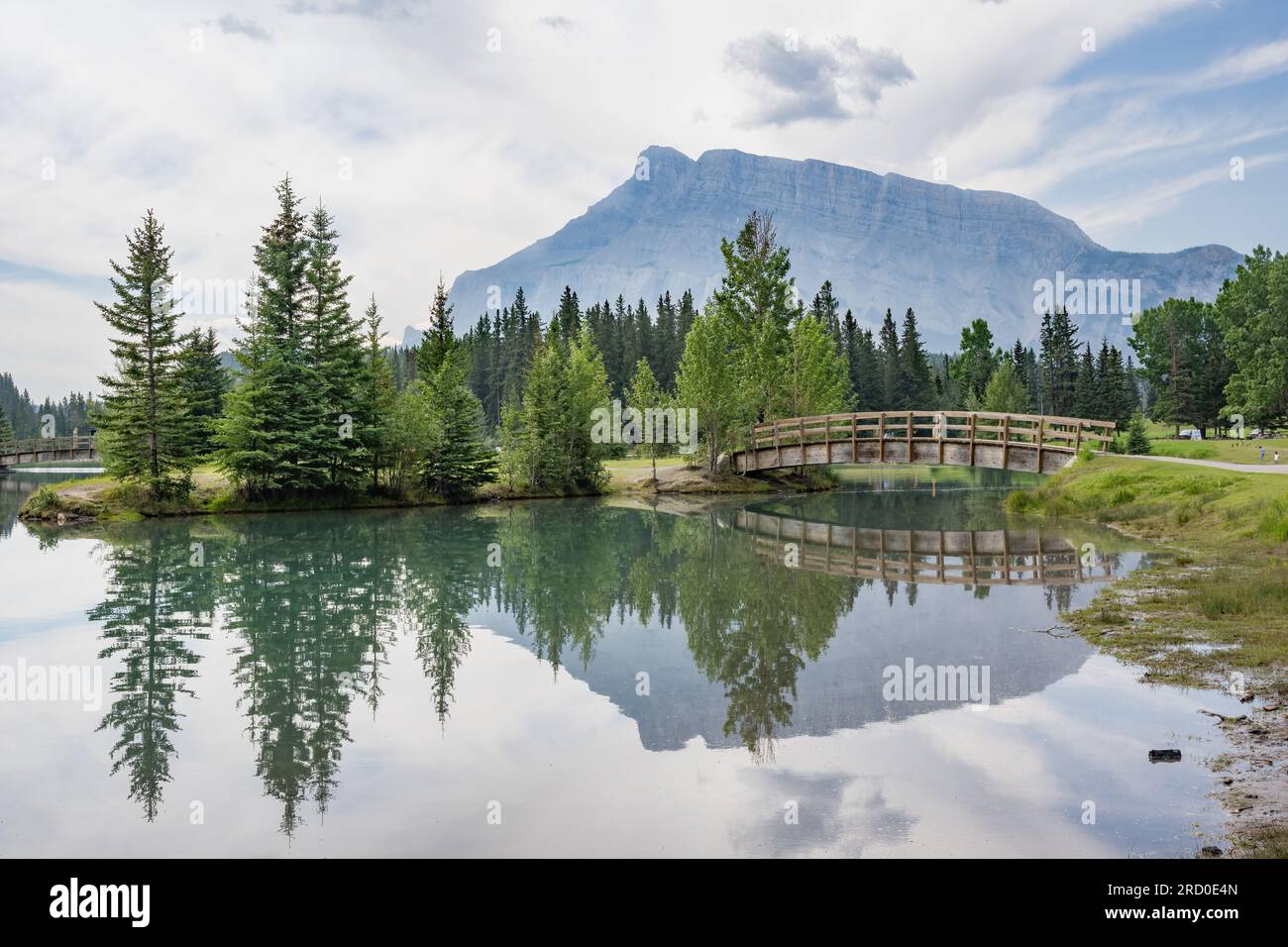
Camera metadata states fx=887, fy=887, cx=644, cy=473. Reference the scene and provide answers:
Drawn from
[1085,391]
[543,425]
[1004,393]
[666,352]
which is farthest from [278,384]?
[1085,391]

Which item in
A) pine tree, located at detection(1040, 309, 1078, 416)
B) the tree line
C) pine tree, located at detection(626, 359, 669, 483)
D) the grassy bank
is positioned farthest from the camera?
the tree line

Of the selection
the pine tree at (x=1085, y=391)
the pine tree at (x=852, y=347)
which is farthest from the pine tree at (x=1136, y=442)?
the pine tree at (x=1085, y=391)

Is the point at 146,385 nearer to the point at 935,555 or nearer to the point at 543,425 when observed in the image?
the point at 543,425

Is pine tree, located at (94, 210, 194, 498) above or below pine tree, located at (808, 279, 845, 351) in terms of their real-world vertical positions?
below

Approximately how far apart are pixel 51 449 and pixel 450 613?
9029 cm

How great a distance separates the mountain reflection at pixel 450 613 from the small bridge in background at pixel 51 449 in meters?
64.6

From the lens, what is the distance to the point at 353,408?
4175 centimetres

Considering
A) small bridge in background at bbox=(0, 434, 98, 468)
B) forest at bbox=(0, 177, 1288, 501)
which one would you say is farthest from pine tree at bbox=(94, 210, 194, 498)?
small bridge in background at bbox=(0, 434, 98, 468)

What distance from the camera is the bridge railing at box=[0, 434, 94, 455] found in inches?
3447

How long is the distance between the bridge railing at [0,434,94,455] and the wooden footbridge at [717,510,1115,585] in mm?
80907

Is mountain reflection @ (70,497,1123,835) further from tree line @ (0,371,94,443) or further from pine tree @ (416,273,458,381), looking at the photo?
tree line @ (0,371,94,443)

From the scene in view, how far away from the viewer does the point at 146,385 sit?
39562mm

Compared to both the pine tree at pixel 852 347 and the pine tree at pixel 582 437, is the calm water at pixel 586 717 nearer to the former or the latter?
the pine tree at pixel 582 437
